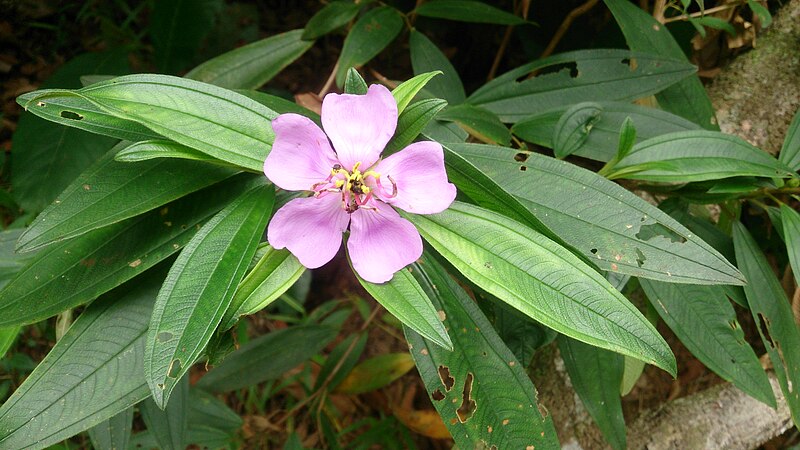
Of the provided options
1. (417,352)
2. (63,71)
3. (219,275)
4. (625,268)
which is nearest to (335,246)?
(219,275)

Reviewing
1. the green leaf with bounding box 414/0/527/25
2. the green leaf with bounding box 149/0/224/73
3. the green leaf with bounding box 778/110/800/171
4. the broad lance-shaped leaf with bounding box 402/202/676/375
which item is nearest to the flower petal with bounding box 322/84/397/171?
the broad lance-shaped leaf with bounding box 402/202/676/375

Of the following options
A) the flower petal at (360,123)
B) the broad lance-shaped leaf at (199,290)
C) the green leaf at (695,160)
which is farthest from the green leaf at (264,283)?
the green leaf at (695,160)

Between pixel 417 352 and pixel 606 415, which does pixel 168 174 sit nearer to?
pixel 417 352

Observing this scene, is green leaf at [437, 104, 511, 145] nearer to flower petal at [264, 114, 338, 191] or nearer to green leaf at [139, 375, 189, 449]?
flower petal at [264, 114, 338, 191]

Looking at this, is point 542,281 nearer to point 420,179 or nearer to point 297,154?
point 420,179

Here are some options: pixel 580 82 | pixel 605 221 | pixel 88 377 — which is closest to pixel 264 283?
pixel 88 377

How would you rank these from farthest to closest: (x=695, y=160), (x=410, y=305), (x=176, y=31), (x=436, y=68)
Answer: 1. (x=176, y=31)
2. (x=436, y=68)
3. (x=695, y=160)
4. (x=410, y=305)
